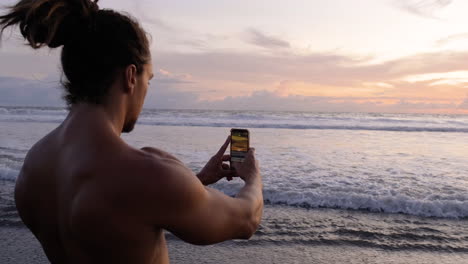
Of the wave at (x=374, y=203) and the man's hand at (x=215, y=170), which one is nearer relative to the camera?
the man's hand at (x=215, y=170)

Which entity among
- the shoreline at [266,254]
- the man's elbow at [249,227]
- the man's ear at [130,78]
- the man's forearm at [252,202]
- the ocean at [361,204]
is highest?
the man's ear at [130,78]

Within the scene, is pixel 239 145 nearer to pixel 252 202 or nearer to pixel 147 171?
pixel 252 202

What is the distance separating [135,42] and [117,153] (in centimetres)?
41

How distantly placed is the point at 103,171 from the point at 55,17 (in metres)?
0.59

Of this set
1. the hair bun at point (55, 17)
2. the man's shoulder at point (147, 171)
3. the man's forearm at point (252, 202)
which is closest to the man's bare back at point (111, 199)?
the man's shoulder at point (147, 171)

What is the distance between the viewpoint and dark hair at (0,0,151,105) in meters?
1.35

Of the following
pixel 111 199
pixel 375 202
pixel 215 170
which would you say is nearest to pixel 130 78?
pixel 111 199

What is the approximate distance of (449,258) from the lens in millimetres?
4117

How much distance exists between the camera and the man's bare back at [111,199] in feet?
4.10

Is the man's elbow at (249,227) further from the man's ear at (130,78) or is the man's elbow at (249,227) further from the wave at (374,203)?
the wave at (374,203)

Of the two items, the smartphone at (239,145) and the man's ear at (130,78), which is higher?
the man's ear at (130,78)

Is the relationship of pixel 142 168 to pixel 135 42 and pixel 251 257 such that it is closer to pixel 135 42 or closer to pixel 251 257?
pixel 135 42

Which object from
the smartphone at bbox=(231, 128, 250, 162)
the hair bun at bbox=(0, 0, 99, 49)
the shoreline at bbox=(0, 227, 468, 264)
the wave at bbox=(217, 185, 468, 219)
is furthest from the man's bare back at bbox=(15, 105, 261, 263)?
the wave at bbox=(217, 185, 468, 219)

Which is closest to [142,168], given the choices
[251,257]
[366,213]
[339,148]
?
[251,257]
